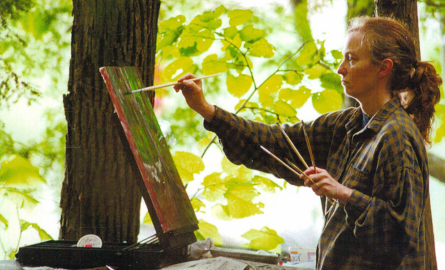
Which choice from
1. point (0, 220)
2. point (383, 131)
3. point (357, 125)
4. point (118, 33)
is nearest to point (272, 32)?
point (118, 33)

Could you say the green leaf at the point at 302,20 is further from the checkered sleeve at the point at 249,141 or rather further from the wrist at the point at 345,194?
the wrist at the point at 345,194

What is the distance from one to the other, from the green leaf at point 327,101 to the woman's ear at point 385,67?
27.4 inches

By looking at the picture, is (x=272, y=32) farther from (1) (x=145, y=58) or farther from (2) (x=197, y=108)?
(2) (x=197, y=108)

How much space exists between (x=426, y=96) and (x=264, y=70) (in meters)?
1.02

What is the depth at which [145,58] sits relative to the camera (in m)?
1.38

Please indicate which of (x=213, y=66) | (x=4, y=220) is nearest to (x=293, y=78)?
(x=213, y=66)

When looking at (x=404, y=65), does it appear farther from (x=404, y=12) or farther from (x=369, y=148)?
(x=404, y=12)

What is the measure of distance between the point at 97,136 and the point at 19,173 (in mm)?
560

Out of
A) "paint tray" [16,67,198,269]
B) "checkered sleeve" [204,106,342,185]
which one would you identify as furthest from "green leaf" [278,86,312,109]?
"paint tray" [16,67,198,269]

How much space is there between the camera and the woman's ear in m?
0.99

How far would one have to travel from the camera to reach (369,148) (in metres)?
0.94

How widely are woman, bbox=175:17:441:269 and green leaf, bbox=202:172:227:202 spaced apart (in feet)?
1.61

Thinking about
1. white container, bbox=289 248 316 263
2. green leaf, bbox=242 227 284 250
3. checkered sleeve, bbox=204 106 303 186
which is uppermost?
checkered sleeve, bbox=204 106 303 186

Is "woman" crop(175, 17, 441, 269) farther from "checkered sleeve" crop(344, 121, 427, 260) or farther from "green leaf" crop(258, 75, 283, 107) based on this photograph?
"green leaf" crop(258, 75, 283, 107)
